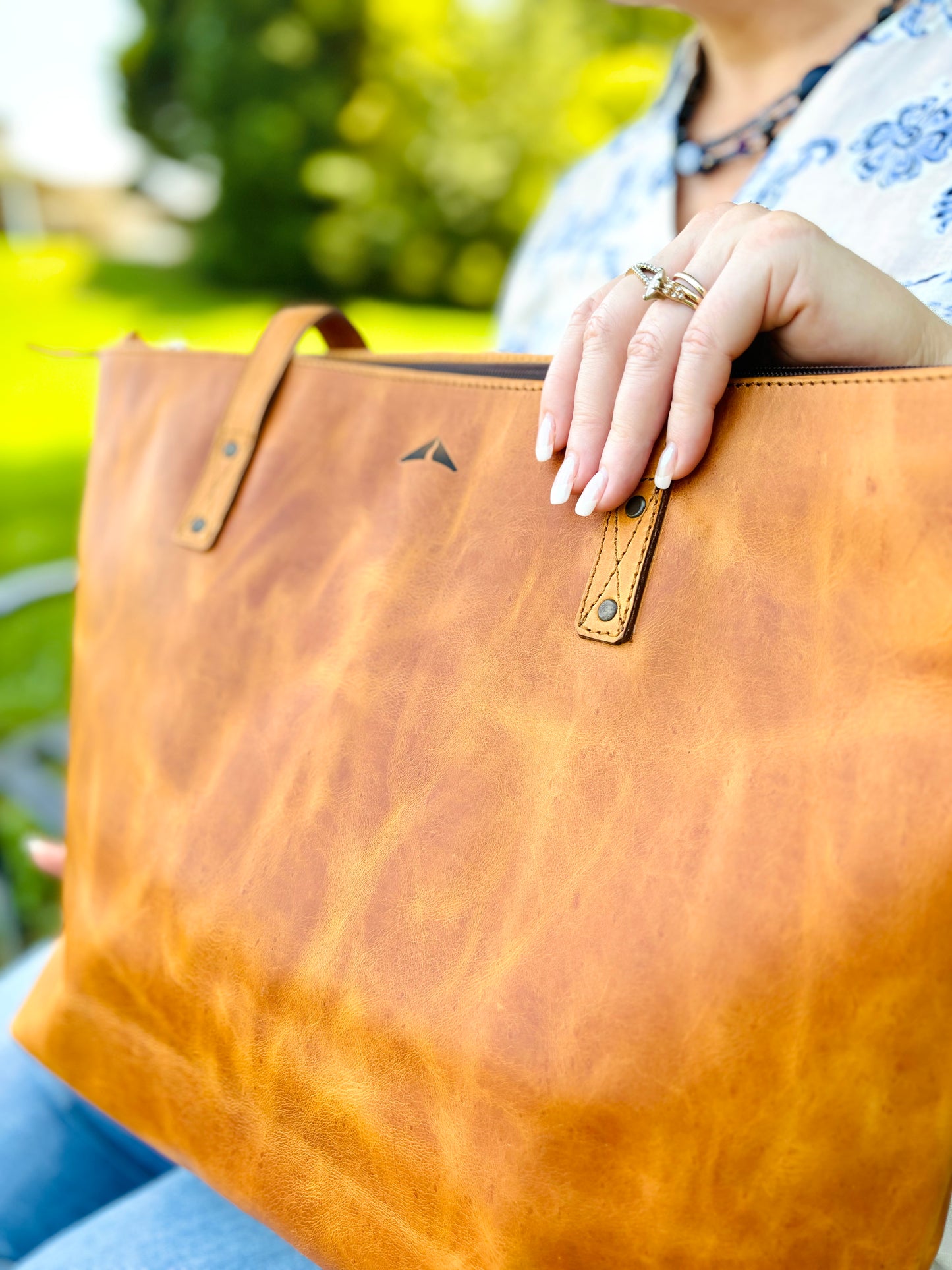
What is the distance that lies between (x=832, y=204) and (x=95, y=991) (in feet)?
3.43

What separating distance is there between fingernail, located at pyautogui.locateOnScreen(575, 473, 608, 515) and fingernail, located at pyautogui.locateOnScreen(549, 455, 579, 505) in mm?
13

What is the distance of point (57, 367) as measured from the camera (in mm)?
7742

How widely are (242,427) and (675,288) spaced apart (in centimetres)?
47

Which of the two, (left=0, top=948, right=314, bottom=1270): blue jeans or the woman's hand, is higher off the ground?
the woman's hand

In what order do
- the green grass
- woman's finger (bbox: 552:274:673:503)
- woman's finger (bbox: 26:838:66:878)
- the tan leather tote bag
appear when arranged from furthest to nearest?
Answer: the green grass
woman's finger (bbox: 26:838:66:878)
woman's finger (bbox: 552:274:673:503)
the tan leather tote bag

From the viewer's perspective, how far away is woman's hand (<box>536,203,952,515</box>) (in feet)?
1.97

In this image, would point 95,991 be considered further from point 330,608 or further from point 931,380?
point 931,380

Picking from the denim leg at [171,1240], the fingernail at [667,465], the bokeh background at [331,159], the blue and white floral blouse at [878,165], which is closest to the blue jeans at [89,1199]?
the denim leg at [171,1240]

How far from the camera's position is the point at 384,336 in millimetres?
10094

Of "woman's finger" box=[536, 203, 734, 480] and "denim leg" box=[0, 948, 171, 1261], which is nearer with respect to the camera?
"woman's finger" box=[536, 203, 734, 480]

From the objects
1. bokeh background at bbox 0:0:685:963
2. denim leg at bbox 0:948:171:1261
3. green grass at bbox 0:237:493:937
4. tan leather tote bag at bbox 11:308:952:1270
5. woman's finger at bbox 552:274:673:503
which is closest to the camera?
tan leather tote bag at bbox 11:308:952:1270

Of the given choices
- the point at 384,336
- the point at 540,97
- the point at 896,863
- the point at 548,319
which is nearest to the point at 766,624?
the point at 896,863

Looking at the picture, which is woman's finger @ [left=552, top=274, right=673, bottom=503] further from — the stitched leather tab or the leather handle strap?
the leather handle strap

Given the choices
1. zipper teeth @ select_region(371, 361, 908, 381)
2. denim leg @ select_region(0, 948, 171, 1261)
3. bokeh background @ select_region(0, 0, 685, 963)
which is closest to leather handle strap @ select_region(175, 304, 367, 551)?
zipper teeth @ select_region(371, 361, 908, 381)
